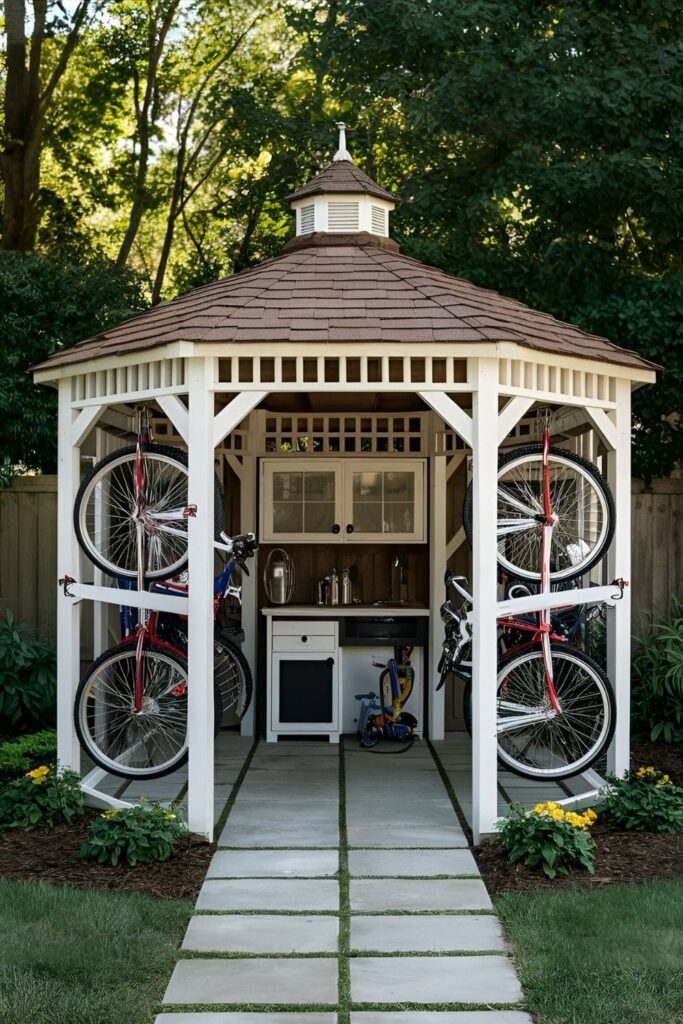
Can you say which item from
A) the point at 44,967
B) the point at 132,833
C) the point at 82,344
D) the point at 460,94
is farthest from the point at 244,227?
the point at 44,967

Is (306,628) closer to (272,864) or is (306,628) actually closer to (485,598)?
(485,598)

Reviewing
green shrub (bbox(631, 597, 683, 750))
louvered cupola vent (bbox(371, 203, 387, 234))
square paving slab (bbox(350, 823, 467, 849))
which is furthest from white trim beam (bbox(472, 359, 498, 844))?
green shrub (bbox(631, 597, 683, 750))

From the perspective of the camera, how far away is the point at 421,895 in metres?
4.88

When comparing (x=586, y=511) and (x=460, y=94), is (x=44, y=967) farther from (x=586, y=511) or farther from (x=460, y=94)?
(x=460, y=94)

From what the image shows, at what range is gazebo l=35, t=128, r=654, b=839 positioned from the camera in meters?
5.62

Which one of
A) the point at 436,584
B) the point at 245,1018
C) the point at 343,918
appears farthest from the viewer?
the point at 436,584

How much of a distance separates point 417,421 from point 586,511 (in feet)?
5.90

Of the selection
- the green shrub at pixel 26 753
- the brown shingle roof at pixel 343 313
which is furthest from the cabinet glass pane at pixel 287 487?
the green shrub at pixel 26 753

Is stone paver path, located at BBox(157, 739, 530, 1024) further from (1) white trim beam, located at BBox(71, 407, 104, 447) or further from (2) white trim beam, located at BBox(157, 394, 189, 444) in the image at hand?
(1) white trim beam, located at BBox(71, 407, 104, 447)

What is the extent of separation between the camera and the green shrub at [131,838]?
526cm

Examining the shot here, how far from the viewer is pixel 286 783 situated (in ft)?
22.3

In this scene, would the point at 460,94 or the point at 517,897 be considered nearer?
the point at 517,897

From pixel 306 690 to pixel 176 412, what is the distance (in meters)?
2.82

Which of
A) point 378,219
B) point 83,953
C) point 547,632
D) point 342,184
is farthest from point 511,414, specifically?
point 83,953
